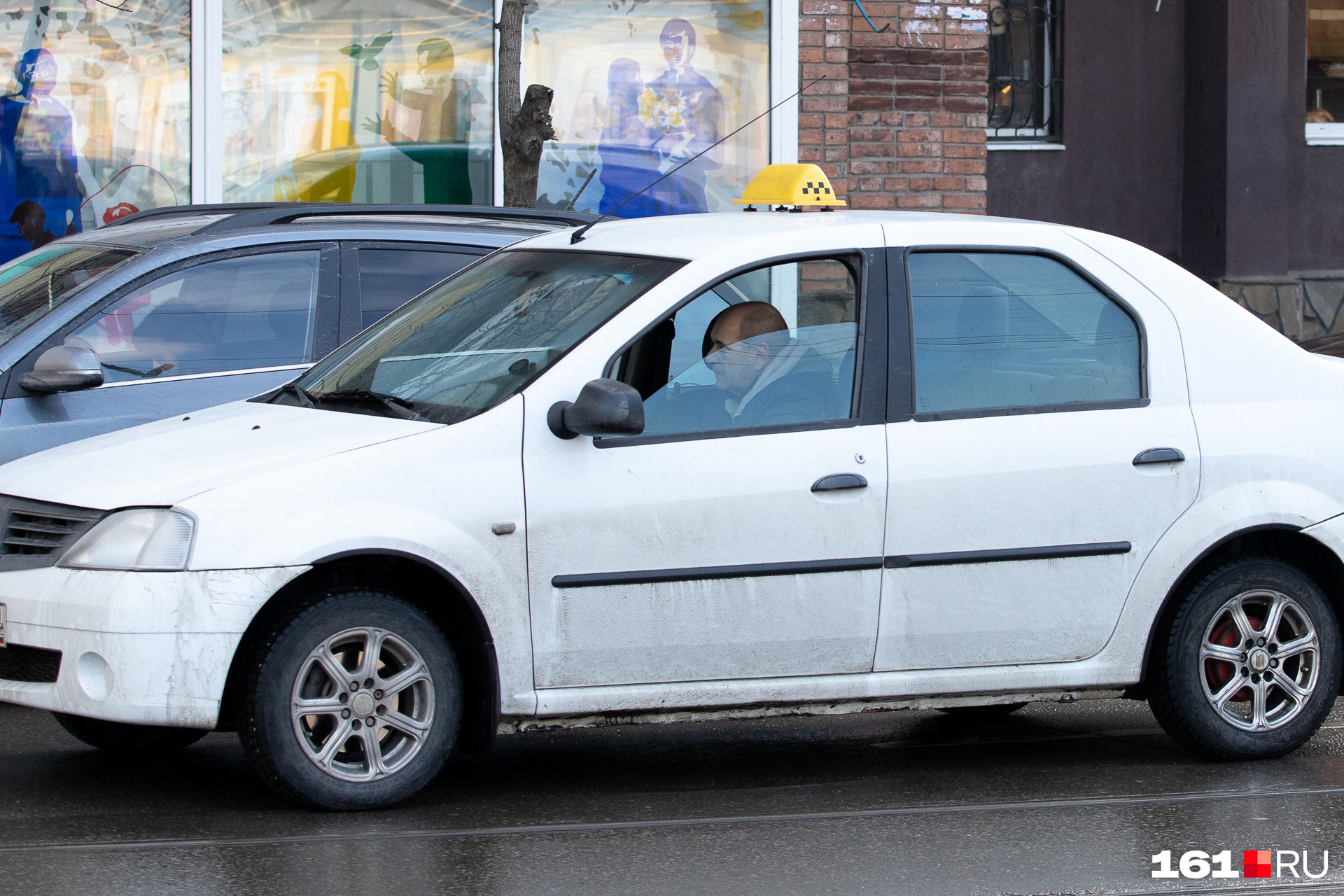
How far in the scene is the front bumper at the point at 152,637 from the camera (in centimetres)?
460

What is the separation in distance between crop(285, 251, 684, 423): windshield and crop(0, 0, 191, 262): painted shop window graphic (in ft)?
20.7

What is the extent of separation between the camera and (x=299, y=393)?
5.66 m

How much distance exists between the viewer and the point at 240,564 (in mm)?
4637

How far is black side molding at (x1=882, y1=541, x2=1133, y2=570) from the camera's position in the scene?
5.23 m

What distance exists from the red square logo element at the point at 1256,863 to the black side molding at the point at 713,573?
124 cm

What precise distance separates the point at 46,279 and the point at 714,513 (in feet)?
10.7

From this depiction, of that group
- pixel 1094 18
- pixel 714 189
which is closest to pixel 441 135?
pixel 714 189

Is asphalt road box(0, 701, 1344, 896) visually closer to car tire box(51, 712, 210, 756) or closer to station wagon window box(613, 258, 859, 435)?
car tire box(51, 712, 210, 756)

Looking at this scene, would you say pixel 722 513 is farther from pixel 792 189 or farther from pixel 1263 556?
pixel 792 189

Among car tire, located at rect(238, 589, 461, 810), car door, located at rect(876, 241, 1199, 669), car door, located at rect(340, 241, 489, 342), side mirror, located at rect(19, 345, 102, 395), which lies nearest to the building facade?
car door, located at rect(340, 241, 489, 342)

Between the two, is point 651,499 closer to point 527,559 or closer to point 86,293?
point 527,559

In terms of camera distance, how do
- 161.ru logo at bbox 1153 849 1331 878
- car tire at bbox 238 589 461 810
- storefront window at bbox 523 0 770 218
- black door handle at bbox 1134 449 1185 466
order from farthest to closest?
storefront window at bbox 523 0 770 218 → black door handle at bbox 1134 449 1185 466 → car tire at bbox 238 589 461 810 → 161.ru logo at bbox 1153 849 1331 878

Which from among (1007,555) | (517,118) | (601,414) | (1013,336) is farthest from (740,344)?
(517,118)

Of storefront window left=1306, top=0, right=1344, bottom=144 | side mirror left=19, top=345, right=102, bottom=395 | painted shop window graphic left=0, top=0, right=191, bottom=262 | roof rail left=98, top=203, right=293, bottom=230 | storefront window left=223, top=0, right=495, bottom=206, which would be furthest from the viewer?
storefront window left=1306, top=0, right=1344, bottom=144
